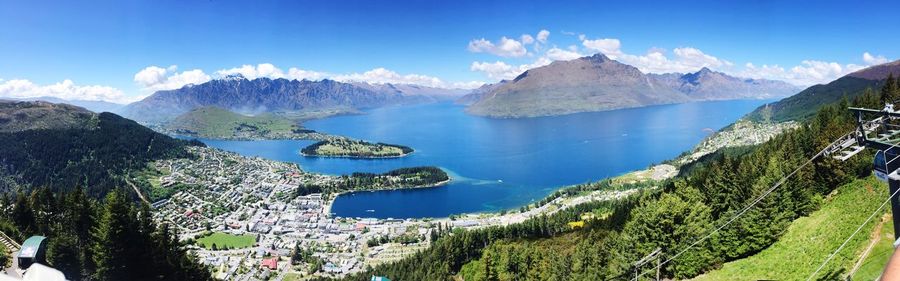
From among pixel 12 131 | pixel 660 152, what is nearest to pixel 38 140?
pixel 12 131

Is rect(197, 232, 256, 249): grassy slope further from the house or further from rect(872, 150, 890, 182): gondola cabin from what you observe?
rect(872, 150, 890, 182): gondola cabin

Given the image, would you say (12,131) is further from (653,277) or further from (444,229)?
(653,277)

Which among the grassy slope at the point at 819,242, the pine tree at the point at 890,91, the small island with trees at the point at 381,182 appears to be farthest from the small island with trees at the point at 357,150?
the grassy slope at the point at 819,242

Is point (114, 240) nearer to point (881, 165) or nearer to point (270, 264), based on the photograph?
point (881, 165)

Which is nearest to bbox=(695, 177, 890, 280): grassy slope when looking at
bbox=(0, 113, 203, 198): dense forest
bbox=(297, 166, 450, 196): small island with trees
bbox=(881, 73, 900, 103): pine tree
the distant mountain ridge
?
bbox=(881, 73, 900, 103): pine tree

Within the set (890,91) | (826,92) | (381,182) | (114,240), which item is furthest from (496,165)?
(826,92)

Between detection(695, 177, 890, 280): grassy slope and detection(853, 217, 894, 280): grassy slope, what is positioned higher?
detection(853, 217, 894, 280): grassy slope
